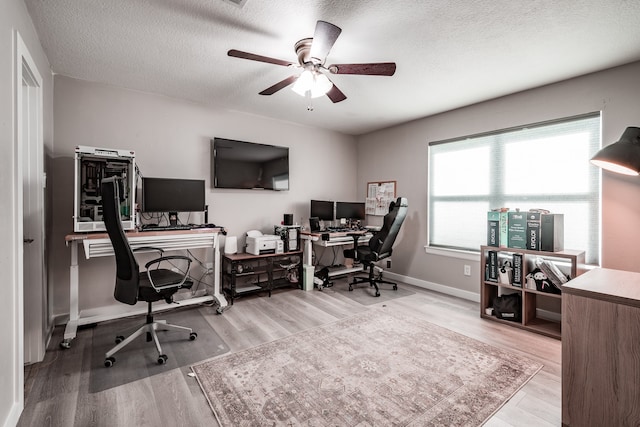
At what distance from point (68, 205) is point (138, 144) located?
88cm

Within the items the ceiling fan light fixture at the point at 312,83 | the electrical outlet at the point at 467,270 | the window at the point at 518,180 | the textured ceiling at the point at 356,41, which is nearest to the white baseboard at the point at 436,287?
the electrical outlet at the point at 467,270

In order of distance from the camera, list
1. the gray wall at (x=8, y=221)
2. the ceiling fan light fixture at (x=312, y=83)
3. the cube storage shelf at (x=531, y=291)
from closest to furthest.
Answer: the gray wall at (x=8, y=221) < the ceiling fan light fixture at (x=312, y=83) < the cube storage shelf at (x=531, y=291)

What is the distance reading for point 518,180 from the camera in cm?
313

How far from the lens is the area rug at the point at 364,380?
156 cm

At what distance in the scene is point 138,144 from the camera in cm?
311

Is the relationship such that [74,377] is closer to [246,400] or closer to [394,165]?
[246,400]

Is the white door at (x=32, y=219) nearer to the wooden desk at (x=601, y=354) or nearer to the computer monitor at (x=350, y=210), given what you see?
the wooden desk at (x=601, y=354)

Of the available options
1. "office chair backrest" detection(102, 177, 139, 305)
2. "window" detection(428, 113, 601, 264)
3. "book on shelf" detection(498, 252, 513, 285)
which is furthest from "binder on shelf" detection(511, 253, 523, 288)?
"office chair backrest" detection(102, 177, 139, 305)

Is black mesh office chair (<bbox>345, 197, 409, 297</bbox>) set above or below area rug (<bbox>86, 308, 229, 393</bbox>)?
above

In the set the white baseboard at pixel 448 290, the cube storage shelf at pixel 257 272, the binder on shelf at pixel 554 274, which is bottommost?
the white baseboard at pixel 448 290

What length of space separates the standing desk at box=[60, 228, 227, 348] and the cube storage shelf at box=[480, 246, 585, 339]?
109 inches

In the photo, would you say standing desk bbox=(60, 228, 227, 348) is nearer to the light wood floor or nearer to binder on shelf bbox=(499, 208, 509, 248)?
the light wood floor

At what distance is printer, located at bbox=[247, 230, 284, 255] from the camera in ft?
11.6

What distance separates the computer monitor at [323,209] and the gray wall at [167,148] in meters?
0.21
